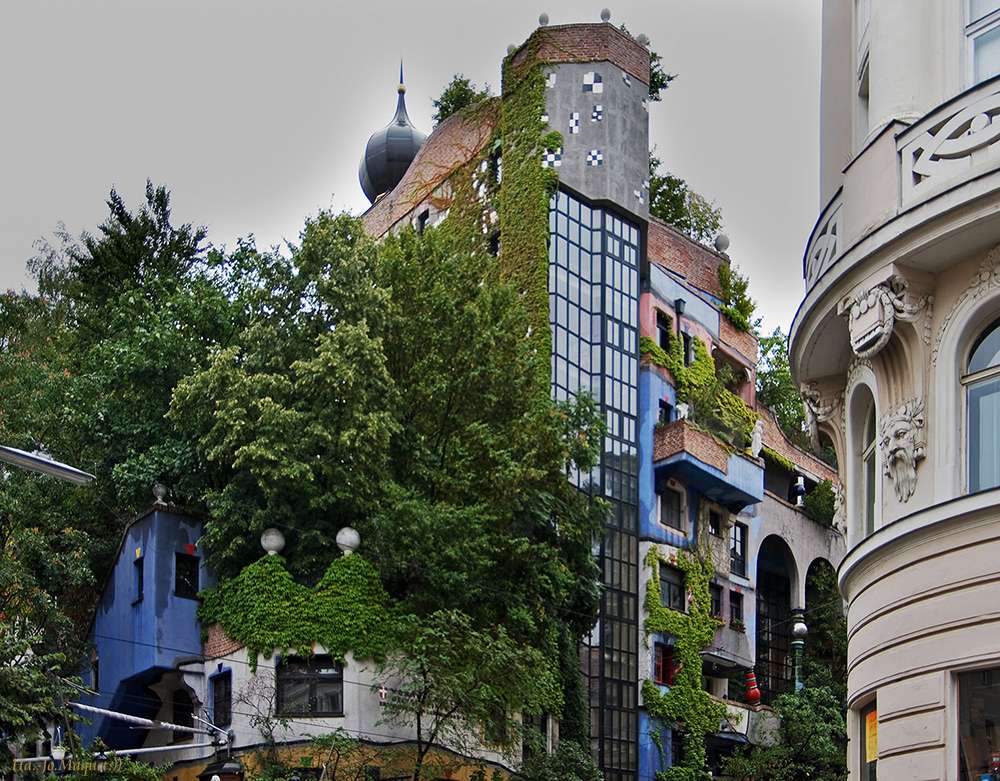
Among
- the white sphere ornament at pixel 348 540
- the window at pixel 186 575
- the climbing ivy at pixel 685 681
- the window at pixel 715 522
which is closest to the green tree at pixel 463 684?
the white sphere ornament at pixel 348 540

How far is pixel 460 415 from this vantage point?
34531 mm

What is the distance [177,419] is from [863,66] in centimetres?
2127

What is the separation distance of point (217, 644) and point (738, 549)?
2164 cm

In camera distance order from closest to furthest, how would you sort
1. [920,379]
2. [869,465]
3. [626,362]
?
[920,379]
[869,465]
[626,362]

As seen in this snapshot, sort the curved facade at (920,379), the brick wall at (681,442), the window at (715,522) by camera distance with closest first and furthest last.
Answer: the curved facade at (920,379), the brick wall at (681,442), the window at (715,522)

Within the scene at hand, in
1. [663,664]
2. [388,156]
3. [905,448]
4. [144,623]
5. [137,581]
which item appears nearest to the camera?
[905,448]

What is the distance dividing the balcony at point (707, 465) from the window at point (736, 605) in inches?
108

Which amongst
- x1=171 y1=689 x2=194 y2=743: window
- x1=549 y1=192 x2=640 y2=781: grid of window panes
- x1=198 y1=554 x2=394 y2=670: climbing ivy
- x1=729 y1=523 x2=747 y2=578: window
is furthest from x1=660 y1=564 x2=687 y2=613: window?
x1=171 y1=689 x2=194 y2=743: window

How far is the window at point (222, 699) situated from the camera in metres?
33.2

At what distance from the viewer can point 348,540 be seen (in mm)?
32750

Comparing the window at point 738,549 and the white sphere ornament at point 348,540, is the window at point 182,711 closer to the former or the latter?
the white sphere ornament at point 348,540

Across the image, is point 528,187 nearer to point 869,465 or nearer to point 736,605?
point 736,605

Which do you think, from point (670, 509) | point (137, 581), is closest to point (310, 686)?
point (137, 581)

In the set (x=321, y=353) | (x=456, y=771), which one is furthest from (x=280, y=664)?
(x=321, y=353)
